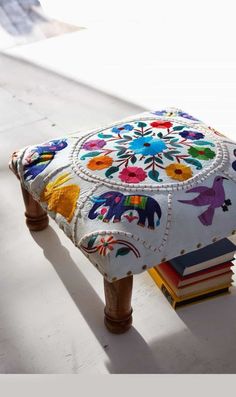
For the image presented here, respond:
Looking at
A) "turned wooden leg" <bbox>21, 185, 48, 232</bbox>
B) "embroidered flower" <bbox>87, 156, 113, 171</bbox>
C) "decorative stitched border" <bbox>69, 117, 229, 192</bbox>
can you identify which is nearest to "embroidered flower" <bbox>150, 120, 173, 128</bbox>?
"decorative stitched border" <bbox>69, 117, 229, 192</bbox>

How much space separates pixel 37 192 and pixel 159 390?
0.61 meters

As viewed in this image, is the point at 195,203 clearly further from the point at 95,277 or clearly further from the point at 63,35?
the point at 63,35

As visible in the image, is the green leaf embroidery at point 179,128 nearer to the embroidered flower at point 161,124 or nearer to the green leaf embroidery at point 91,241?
the embroidered flower at point 161,124

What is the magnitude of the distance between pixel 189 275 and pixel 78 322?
12.1 inches

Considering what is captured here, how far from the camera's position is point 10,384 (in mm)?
795

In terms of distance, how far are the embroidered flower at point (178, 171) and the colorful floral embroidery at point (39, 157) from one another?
307mm

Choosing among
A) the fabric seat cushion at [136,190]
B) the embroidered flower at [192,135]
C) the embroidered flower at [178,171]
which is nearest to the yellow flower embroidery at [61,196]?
the fabric seat cushion at [136,190]

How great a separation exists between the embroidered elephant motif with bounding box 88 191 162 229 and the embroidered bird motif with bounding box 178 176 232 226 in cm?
8

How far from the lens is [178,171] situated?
3.84 feet

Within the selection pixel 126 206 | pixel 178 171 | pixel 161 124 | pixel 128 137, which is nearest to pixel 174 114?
pixel 161 124

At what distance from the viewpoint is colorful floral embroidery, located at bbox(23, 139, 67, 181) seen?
127 centimetres

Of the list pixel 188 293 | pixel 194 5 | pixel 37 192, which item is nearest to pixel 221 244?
pixel 188 293

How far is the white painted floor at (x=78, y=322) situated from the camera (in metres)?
1.16

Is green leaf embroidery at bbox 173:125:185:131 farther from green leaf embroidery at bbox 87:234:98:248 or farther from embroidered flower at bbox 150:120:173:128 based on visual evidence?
green leaf embroidery at bbox 87:234:98:248
